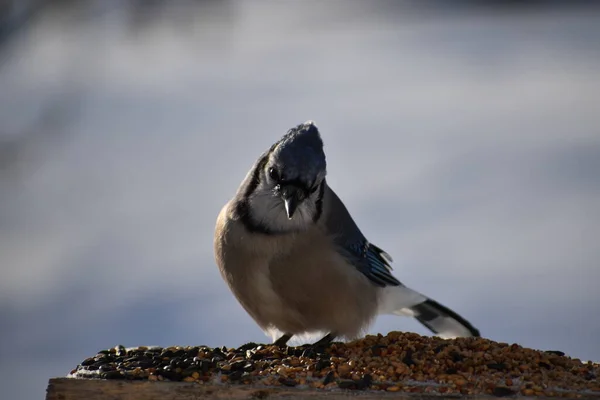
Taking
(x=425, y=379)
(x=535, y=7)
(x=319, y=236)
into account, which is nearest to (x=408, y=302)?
(x=319, y=236)

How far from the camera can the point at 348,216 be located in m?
2.36

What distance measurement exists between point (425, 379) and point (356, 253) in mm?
697

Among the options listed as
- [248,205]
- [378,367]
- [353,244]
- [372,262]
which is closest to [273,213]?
[248,205]

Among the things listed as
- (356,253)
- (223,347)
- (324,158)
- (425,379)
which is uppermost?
(324,158)

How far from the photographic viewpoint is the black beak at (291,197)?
199 centimetres

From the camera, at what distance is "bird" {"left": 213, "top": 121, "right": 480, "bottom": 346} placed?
6.64ft

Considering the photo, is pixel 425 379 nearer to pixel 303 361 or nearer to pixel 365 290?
pixel 303 361

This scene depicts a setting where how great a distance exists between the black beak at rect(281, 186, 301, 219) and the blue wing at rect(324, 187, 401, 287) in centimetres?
21

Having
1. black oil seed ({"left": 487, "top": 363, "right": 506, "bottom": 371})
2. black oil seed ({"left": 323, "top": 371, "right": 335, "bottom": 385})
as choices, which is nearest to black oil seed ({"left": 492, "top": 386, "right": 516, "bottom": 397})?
black oil seed ({"left": 487, "top": 363, "right": 506, "bottom": 371})

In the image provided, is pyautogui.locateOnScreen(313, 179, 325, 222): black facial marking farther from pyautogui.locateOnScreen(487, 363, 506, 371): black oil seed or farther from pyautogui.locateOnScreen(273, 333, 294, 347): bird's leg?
pyautogui.locateOnScreen(487, 363, 506, 371): black oil seed

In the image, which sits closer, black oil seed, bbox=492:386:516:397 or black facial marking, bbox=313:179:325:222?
black oil seed, bbox=492:386:516:397

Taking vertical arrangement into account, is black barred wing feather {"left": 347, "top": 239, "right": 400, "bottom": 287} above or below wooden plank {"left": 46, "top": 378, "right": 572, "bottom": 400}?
above

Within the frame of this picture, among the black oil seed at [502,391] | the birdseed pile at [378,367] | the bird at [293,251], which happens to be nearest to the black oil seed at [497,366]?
the birdseed pile at [378,367]

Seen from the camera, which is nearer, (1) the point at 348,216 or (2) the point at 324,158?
(2) the point at 324,158
